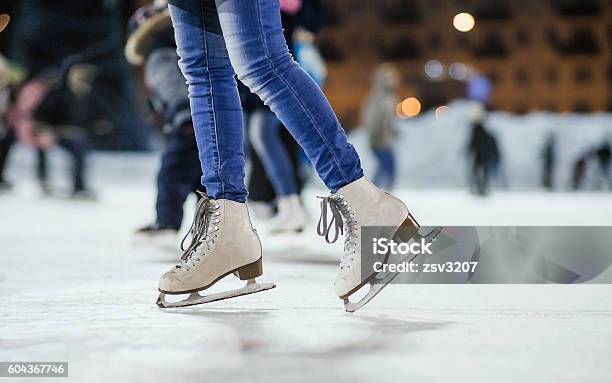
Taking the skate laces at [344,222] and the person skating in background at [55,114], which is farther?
the person skating in background at [55,114]

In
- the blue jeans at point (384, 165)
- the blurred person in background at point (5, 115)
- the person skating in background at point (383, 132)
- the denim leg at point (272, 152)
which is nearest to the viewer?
the denim leg at point (272, 152)

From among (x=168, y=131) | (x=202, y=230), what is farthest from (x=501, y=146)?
(x=202, y=230)

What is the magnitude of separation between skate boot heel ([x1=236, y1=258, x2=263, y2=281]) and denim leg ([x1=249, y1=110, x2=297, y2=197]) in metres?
1.99

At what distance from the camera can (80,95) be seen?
1011cm

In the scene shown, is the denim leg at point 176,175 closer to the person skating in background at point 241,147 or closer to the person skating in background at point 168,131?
the person skating in background at point 168,131

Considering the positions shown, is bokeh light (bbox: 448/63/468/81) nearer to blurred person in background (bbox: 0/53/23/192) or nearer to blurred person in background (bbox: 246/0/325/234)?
blurred person in background (bbox: 0/53/23/192)

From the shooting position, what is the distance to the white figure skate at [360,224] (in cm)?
207

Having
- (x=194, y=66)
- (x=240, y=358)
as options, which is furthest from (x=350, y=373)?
(x=194, y=66)

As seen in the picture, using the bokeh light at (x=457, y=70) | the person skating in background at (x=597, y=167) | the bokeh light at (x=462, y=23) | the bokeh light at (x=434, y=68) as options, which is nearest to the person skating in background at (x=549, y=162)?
the person skating in background at (x=597, y=167)

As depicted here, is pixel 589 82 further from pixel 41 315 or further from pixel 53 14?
pixel 41 315

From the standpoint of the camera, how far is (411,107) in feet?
196

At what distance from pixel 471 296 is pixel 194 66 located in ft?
2.86

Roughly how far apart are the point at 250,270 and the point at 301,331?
47 cm

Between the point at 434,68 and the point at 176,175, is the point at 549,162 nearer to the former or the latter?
the point at 176,175
